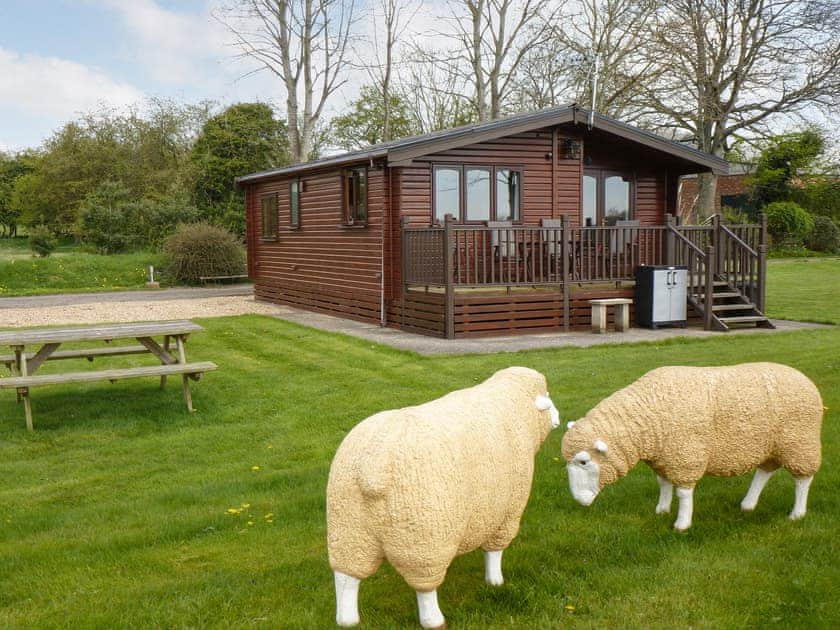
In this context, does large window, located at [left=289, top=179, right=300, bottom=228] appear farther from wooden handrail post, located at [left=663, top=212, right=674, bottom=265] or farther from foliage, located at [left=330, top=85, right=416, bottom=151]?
foliage, located at [left=330, top=85, right=416, bottom=151]

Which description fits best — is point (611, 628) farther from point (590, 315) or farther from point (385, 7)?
point (385, 7)

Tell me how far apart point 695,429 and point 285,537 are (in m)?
2.49

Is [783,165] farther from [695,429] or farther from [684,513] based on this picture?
[695,429]

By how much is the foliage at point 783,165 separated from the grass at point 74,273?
26.4m

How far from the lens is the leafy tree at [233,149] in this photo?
3419 cm

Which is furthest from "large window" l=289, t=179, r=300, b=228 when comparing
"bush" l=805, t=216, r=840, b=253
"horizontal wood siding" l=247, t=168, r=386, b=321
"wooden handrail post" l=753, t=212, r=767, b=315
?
"bush" l=805, t=216, r=840, b=253

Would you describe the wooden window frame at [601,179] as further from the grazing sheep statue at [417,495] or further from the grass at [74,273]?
the grass at [74,273]

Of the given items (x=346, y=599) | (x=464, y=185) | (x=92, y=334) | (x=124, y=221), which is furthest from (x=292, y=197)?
(x=346, y=599)

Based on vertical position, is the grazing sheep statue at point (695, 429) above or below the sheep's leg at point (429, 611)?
above

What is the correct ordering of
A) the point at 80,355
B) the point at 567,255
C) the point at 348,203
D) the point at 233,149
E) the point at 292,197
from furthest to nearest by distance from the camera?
the point at 233,149
the point at 292,197
the point at 348,203
the point at 567,255
the point at 80,355

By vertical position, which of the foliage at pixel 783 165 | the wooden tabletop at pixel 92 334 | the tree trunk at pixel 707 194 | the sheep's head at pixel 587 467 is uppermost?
the foliage at pixel 783 165

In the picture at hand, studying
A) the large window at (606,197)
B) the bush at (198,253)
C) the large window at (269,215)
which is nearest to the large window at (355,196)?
the large window at (606,197)

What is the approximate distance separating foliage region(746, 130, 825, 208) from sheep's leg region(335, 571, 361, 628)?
121 ft

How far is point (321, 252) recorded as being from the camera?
18.8 metres
